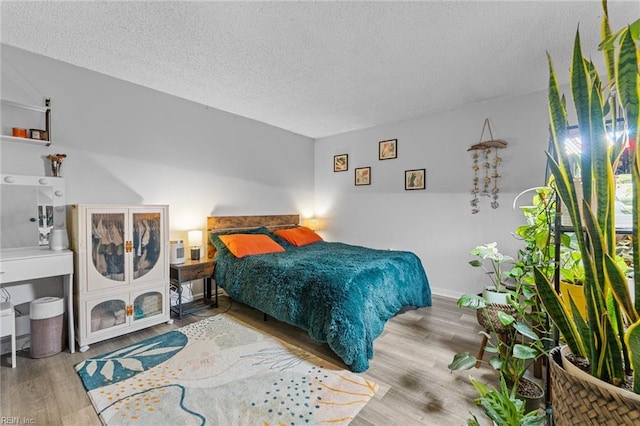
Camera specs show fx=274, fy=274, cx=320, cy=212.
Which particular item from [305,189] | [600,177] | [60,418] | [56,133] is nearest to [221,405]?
[60,418]

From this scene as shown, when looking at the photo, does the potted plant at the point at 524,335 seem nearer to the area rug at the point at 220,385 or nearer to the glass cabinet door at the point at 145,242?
the area rug at the point at 220,385

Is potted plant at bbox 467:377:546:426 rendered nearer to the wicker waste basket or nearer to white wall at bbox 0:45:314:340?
the wicker waste basket

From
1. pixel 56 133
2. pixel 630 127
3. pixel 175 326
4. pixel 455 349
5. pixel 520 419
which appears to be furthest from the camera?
pixel 175 326

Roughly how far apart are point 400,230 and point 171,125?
3.35 metres

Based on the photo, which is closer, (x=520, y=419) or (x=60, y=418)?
(x=520, y=419)

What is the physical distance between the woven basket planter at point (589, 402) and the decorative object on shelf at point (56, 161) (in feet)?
11.5

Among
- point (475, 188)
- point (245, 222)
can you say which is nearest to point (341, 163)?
point (245, 222)

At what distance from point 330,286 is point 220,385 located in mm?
1001

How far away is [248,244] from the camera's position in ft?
11.0

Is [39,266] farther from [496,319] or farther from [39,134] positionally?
[496,319]

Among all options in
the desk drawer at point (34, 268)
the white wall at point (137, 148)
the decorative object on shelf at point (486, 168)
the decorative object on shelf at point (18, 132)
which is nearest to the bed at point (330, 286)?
the white wall at point (137, 148)

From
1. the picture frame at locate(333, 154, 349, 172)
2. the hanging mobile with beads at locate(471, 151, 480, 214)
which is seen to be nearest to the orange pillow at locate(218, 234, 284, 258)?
the picture frame at locate(333, 154, 349, 172)

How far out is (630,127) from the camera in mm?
720

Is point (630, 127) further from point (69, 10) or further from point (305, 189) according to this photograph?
point (305, 189)
